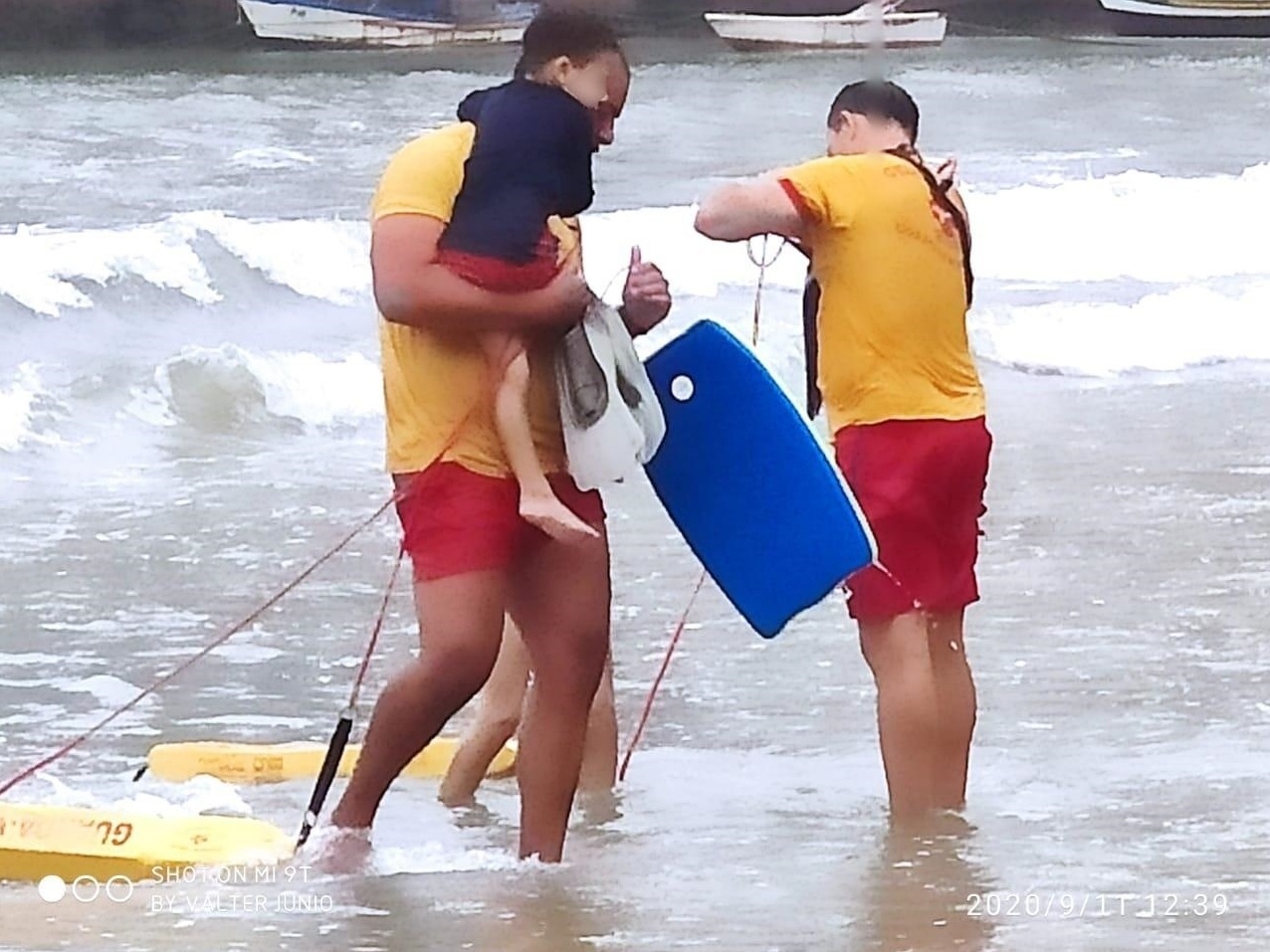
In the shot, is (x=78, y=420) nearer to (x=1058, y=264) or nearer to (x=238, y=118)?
(x=1058, y=264)

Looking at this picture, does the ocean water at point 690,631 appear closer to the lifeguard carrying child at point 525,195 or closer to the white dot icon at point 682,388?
the white dot icon at point 682,388

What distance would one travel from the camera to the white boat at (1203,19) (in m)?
47.7

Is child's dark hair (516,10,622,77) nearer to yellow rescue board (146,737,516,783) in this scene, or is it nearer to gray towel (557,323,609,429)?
gray towel (557,323,609,429)

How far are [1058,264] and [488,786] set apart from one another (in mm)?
14317

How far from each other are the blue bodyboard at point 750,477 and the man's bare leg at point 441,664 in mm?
497

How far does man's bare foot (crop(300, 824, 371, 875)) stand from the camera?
13.8ft

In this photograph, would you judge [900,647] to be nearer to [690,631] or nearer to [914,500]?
[914,500]

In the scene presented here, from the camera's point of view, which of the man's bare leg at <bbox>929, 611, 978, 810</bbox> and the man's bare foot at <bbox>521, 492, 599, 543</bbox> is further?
the man's bare leg at <bbox>929, 611, 978, 810</bbox>

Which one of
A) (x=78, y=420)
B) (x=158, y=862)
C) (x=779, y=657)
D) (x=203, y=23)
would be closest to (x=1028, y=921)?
(x=158, y=862)

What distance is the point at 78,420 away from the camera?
10.8m

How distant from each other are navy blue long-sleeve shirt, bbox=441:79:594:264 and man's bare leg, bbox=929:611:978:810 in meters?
1.07

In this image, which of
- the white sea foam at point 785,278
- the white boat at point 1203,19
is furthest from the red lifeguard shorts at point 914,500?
the white boat at point 1203,19

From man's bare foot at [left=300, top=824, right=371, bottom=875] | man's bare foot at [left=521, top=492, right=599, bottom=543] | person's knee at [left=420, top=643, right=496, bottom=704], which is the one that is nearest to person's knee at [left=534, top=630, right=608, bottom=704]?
person's knee at [left=420, top=643, right=496, bottom=704]

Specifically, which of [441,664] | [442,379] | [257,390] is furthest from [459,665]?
[257,390]
